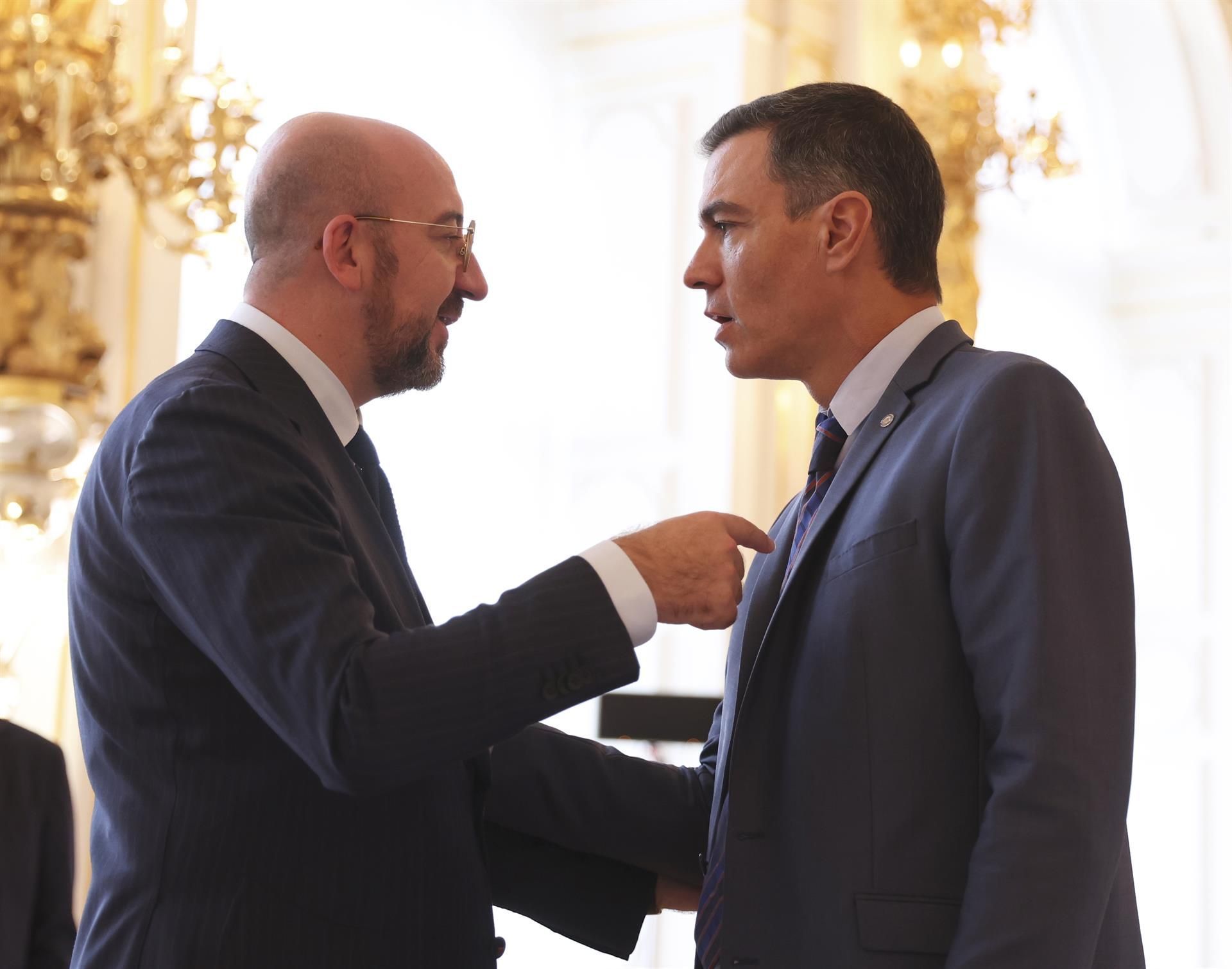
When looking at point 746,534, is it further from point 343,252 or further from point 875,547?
point 343,252

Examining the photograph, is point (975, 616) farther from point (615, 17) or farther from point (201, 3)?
point (615, 17)

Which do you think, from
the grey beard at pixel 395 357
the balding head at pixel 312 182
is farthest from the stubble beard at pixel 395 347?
the balding head at pixel 312 182

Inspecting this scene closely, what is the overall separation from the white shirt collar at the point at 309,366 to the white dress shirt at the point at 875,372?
2.48 ft

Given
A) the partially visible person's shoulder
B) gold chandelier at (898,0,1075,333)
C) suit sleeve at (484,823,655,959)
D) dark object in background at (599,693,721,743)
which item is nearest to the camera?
suit sleeve at (484,823,655,959)

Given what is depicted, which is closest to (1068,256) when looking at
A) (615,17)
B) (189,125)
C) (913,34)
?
(913,34)

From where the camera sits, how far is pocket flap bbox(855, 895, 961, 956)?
6.48 feet

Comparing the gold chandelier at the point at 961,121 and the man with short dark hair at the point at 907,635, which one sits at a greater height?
the gold chandelier at the point at 961,121

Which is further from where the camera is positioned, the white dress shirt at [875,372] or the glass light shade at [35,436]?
the glass light shade at [35,436]

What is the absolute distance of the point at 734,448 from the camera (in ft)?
22.4

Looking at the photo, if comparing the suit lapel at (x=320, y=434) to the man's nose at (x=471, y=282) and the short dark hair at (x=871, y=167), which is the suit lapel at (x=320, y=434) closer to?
the man's nose at (x=471, y=282)

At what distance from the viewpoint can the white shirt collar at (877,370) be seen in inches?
94.1

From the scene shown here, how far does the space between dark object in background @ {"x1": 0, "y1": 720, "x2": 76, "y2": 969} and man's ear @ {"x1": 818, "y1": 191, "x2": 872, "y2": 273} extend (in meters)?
2.16

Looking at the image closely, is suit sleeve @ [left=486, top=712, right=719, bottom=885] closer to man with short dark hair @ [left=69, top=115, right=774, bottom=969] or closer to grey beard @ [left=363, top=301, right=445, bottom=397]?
man with short dark hair @ [left=69, top=115, right=774, bottom=969]

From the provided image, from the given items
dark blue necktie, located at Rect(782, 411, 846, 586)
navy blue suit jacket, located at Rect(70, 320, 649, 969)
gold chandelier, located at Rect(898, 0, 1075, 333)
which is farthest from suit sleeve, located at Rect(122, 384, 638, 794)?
gold chandelier, located at Rect(898, 0, 1075, 333)
